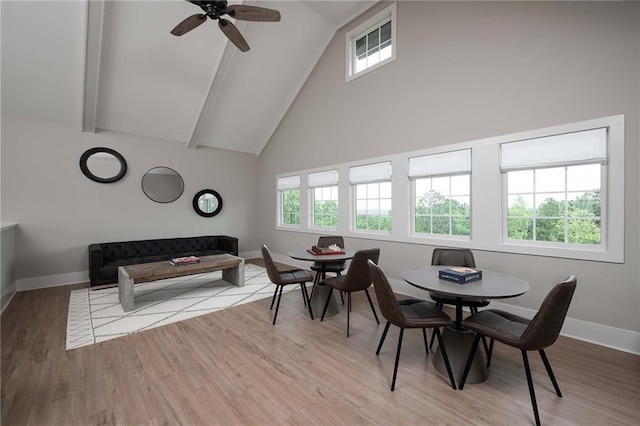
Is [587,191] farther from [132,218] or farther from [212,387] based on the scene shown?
[132,218]

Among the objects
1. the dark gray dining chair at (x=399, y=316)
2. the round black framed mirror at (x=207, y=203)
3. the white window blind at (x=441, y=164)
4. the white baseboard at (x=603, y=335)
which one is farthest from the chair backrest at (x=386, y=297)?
the round black framed mirror at (x=207, y=203)

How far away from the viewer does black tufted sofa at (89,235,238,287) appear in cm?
421

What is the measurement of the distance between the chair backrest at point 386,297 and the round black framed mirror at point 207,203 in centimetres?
514

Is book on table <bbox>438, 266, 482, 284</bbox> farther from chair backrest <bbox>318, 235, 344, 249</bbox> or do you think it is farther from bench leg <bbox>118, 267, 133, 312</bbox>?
bench leg <bbox>118, 267, 133, 312</bbox>

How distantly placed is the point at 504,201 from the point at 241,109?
5.01m

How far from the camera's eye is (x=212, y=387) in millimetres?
1919

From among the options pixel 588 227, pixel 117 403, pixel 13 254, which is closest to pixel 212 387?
pixel 117 403

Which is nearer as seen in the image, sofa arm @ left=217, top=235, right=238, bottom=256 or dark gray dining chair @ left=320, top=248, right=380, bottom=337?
dark gray dining chair @ left=320, top=248, right=380, bottom=337

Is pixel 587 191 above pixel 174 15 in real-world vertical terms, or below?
below

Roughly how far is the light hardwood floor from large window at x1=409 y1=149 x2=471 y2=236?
1538 mm

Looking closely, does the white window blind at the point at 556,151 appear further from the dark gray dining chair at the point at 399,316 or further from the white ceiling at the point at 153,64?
the white ceiling at the point at 153,64

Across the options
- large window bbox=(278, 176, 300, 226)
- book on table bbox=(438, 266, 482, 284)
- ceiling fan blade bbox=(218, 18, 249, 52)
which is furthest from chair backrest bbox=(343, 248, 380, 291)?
large window bbox=(278, 176, 300, 226)

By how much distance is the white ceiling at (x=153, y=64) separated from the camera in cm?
347

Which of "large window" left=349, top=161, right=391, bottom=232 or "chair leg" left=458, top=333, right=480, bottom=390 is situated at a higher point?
"large window" left=349, top=161, right=391, bottom=232
